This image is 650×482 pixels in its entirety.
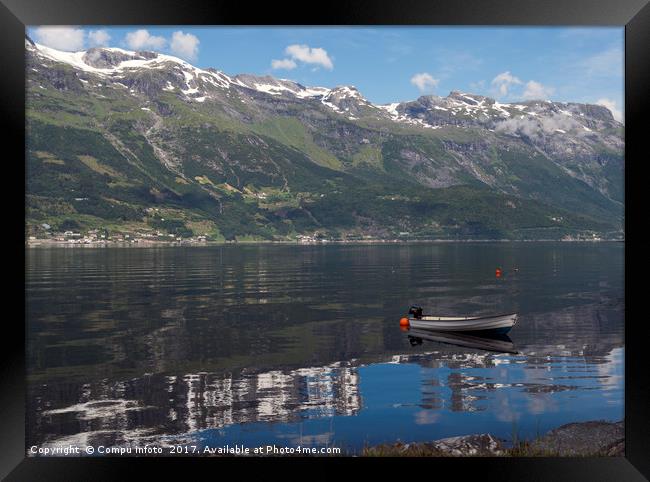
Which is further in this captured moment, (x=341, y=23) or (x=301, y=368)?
(x=301, y=368)

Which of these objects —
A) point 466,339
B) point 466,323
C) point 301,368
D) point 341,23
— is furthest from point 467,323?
point 341,23

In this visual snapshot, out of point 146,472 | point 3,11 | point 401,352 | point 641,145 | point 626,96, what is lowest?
point 401,352

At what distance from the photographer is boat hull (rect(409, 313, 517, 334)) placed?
44.4m

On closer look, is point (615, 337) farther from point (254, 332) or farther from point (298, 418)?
point (298, 418)

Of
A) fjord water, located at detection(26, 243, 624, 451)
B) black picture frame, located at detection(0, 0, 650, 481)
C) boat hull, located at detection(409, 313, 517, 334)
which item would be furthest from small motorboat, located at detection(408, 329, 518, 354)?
black picture frame, located at detection(0, 0, 650, 481)

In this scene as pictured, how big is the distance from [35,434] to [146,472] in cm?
1458

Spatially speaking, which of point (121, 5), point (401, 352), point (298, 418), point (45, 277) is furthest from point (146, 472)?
point (45, 277)

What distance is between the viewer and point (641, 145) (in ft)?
31.0

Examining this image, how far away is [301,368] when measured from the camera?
34.4 m

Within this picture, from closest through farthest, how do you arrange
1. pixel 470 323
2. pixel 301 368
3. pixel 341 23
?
1. pixel 341 23
2. pixel 301 368
3. pixel 470 323

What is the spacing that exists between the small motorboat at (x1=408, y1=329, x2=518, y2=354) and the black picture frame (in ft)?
106

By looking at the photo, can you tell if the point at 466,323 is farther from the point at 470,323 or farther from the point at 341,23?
the point at 341,23

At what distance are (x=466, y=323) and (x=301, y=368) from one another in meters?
14.9

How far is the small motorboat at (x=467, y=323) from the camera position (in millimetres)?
44438
